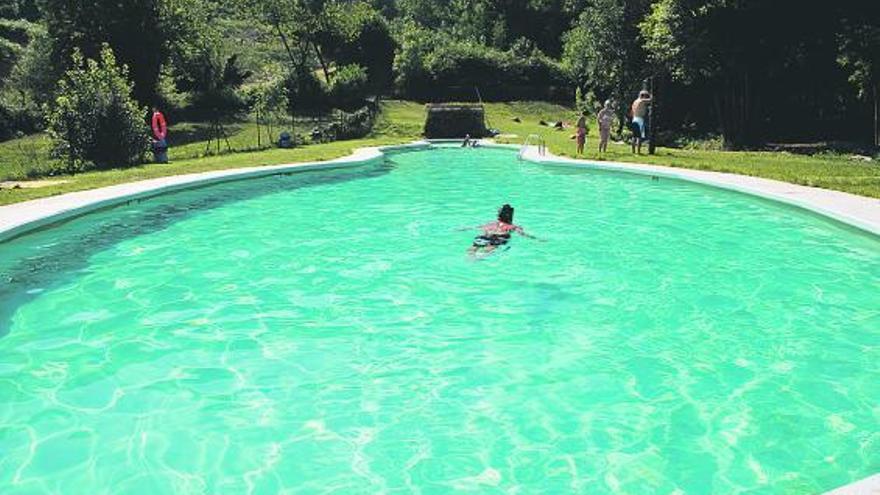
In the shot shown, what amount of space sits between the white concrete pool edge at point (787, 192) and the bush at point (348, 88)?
2794cm

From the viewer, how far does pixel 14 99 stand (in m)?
42.4

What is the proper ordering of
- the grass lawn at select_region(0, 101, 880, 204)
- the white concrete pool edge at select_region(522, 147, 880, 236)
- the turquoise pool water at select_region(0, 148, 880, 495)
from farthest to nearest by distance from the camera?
the grass lawn at select_region(0, 101, 880, 204) → the white concrete pool edge at select_region(522, 147, 880, 236) → the turquoise pool water at select_region(0, 148, 880, 495)

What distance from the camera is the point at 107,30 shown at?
4166cm

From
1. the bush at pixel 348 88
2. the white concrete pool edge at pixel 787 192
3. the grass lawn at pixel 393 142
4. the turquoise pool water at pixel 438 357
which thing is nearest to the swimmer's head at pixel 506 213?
the turquoise pool water at pixel 438 357

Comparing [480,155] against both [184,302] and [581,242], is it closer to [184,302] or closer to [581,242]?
[581,242]

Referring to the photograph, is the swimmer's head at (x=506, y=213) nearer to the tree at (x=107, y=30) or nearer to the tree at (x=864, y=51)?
the tree at (x=864, y=51)

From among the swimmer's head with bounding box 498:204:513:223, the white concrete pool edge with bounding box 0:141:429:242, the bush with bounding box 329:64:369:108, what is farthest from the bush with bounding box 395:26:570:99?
the swimmer's head with bounding box 498:204:513:223

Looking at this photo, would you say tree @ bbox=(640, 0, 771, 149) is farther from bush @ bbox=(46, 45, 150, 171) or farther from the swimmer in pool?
bush @ bbox=(46, 45, 150, 171)

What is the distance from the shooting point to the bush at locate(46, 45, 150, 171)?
22.5m

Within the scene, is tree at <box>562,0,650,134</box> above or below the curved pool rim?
above

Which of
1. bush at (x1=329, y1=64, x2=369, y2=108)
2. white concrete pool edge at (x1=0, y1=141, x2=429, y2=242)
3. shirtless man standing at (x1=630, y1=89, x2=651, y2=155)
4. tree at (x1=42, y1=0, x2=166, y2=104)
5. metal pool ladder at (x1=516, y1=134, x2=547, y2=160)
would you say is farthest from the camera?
bush at (x1=329, y1=64, x2=369, y2=108)

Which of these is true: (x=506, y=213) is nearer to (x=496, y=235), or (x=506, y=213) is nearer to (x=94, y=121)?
(x=496, y=235)

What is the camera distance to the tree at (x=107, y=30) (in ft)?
136

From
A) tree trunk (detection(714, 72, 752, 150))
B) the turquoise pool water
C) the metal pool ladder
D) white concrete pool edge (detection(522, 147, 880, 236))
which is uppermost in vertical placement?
tree trunk (detection(714, 72, 752, 150))
